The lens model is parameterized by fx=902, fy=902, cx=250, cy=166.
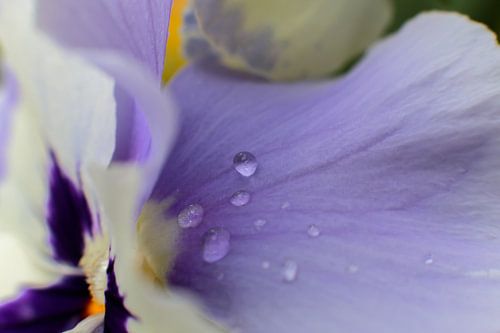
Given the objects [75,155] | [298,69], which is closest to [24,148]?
[75,155]

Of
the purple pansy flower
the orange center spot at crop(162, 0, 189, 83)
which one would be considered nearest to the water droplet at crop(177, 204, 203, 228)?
the purple pansy flower

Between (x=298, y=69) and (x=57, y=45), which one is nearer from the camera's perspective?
(x=57, y=45)

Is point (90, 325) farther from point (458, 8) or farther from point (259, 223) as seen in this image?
point (458, 8)

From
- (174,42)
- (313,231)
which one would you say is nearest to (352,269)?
(313,231)

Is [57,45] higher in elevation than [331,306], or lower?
higher

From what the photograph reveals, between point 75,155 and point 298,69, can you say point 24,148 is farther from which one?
point 298,69

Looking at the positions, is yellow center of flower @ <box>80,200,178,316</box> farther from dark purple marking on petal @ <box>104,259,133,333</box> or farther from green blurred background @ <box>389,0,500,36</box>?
green blurred background @ <box>389,0,500,36</box>
